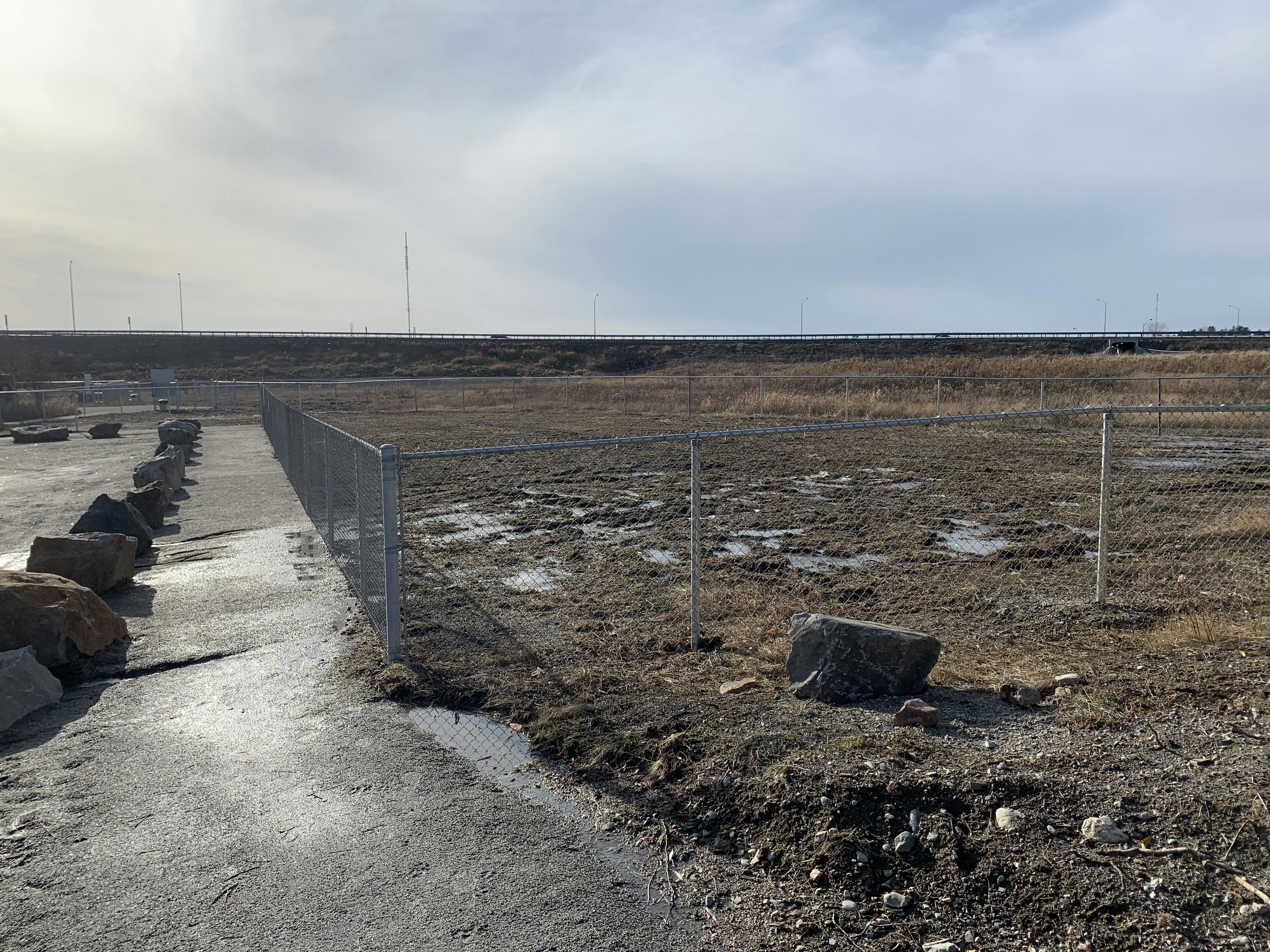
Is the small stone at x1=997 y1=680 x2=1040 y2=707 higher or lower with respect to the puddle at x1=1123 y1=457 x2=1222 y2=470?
lower

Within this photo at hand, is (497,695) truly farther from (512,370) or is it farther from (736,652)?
(512,370)

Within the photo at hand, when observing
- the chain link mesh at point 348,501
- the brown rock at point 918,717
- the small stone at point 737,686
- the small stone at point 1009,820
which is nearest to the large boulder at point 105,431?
the chain link mesh at point 348,501

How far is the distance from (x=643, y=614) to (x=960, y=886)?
4086 mm

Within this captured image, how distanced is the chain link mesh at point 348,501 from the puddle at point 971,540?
5772 mm

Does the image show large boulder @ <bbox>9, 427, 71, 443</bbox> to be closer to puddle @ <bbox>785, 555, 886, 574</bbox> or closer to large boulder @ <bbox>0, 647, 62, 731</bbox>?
large boulder @ <bbox>0, 647, 62, 731</bbox>

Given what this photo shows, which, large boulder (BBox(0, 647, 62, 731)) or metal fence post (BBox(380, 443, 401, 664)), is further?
metal fence post (BBox(380, 443, 401, 664))

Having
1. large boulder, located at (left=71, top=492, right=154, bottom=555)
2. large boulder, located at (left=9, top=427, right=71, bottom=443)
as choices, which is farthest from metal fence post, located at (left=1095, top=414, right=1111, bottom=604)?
large boulder, located at (left=9, top=427, right=71, bottom=443)

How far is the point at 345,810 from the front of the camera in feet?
13.7

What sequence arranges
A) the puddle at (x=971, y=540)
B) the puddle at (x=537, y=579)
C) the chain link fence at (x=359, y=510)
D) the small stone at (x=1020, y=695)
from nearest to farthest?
the small stone at (x=1020, y=695) < the chain link fence at (x=359, y=510) < the puddle at (x=537, y=579) < the puddle at (x=971, y=540)

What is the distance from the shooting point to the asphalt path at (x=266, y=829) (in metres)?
3.29

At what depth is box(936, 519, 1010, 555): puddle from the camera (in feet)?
30.8

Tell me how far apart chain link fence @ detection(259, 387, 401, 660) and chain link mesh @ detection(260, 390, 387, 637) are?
0.04 ft

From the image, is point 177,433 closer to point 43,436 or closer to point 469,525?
point 43,436

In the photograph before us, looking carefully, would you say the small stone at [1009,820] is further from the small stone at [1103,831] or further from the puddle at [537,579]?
the puddle at [537,579]
